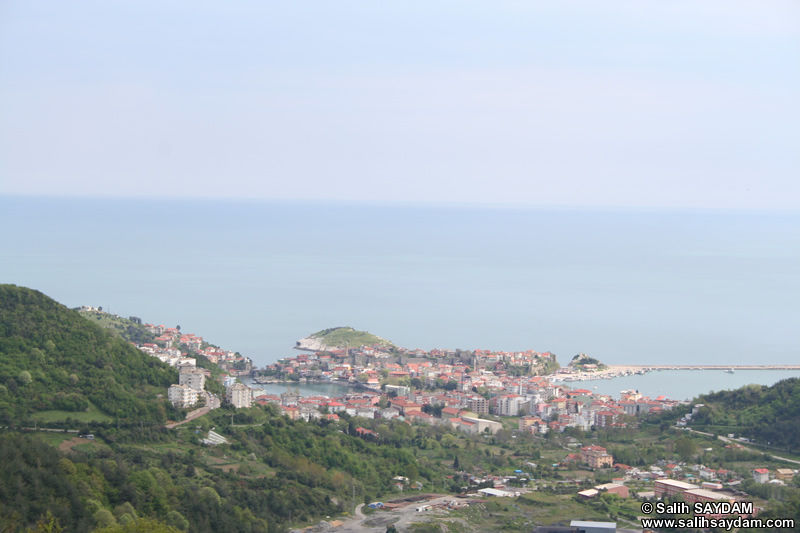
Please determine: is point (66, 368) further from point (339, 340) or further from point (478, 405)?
point (339, 340)

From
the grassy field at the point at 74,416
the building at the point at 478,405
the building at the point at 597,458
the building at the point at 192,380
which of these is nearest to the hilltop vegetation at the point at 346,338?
the building at the point at 478,405

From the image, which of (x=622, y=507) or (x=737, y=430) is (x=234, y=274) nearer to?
(x=737, y=430)

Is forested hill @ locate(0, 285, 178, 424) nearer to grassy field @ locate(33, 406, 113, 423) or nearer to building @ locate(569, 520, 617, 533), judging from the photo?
grassy field @ locate(33, 406, 113, 423)

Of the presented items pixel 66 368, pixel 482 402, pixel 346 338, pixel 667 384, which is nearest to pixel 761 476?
pixel 482 402

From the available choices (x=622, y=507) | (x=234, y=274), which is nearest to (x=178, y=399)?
(x=622, y=507)

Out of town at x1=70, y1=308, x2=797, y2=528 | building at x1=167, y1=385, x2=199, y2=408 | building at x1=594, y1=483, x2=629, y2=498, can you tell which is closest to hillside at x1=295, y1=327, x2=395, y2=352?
town at x1=70, y1=308, x2=797, y2=528

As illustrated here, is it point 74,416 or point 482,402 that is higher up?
point 74,416
